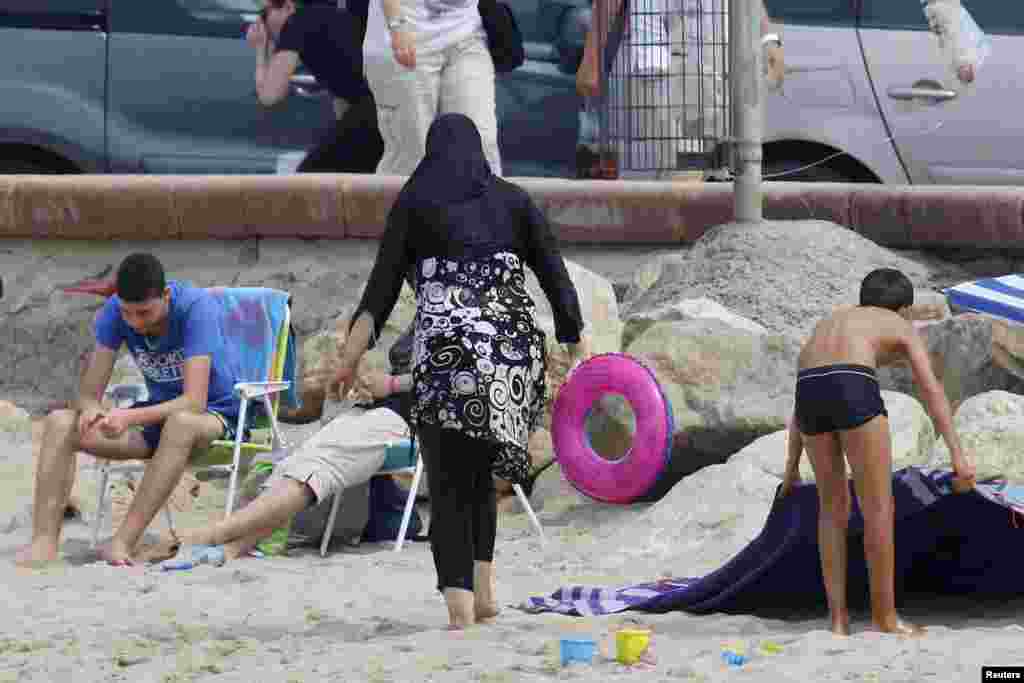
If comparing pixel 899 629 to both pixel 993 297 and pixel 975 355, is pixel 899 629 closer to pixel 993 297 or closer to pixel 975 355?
pixel 993 297

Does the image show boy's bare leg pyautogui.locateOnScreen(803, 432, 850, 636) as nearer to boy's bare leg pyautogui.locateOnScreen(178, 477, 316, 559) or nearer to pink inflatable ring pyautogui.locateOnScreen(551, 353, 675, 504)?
pink inflatable ring pyautogui.locateOnScreen(551, 353, 675, 504)

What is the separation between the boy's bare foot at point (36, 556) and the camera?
867 cm

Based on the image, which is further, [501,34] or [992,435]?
[501,34]

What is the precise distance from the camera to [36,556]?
8.70 metres

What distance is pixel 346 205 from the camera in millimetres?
11219

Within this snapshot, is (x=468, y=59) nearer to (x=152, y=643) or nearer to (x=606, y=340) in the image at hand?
(x=606, y=340)

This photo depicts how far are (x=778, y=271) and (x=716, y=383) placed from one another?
1.18m

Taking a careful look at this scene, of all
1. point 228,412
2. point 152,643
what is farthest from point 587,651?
point 228,412

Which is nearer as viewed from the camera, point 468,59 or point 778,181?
point 468,59

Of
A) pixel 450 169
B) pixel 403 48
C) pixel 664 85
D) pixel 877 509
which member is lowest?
pixel 877 509

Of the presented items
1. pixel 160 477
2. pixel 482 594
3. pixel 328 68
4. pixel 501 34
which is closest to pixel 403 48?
pixel 501 34

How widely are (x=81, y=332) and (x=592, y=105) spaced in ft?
8.67

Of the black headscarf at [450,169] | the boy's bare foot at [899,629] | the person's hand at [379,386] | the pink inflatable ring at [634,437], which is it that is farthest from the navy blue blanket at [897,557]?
the person's hand at [379,386]

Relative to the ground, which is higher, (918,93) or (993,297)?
(918,93)
